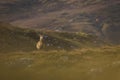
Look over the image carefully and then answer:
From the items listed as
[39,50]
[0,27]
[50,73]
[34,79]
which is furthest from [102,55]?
[0,27]

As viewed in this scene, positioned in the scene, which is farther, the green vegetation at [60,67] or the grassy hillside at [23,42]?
the grassy hillside at [23,42]

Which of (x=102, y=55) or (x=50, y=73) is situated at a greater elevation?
(x=50, y=73)

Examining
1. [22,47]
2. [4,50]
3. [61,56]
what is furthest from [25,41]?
[61,56]

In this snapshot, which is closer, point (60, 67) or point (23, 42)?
point (60, 67)

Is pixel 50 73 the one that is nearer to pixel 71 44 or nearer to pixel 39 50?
pixel 39 50

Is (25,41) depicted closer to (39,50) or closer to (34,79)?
(39,50)

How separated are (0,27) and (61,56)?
1199 inches

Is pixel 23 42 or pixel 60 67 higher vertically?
pixel 60 67

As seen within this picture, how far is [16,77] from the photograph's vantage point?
1251 inches

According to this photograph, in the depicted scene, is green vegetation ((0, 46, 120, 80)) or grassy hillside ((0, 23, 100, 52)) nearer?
green vegetation ((0, 46, 120, 80))

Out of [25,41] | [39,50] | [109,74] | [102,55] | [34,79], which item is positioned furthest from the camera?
[25,41]

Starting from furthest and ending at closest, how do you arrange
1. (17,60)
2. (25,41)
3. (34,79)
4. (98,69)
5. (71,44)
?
1. (71,44)
2. (25,41)
3. (17,60)
4. (98,69)
5. (34,79)

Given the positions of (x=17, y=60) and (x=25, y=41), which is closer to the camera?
(x=17, y=60)

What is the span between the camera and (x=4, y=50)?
197 feet
